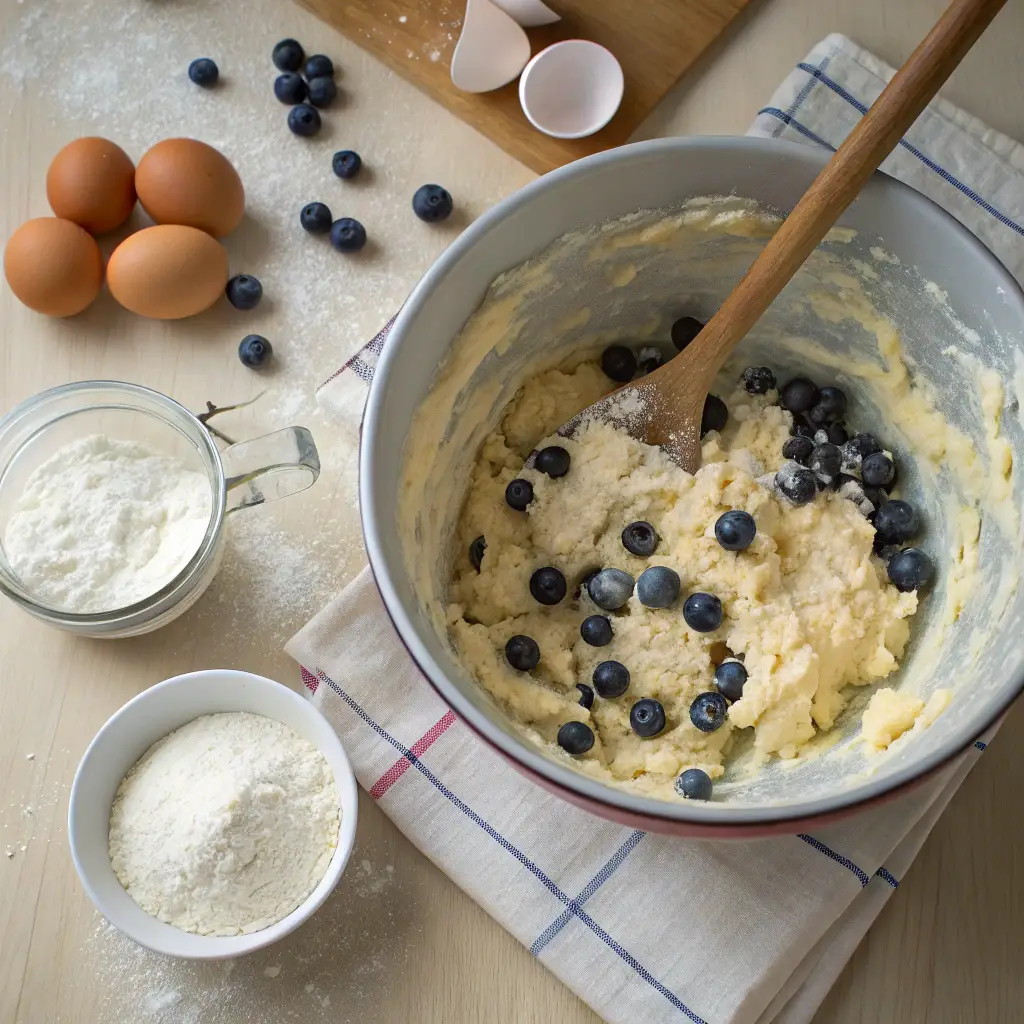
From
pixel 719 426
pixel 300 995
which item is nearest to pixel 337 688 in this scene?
pixel 300 995

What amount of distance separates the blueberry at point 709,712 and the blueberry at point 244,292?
2.91 ft

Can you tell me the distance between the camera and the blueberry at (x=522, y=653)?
1246 millimetres

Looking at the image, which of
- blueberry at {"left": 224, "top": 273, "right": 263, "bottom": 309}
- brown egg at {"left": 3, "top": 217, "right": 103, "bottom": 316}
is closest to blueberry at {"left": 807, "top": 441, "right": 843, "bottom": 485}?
blueberry at {"left": 224, "top": 273, "right": 263, "bottom": 309}

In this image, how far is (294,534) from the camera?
58.4 inches

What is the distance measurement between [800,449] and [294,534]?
0.72 m

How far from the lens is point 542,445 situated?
135 centimetres

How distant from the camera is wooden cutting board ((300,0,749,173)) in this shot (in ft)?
5.26

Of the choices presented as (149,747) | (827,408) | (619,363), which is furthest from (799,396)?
(149,747)

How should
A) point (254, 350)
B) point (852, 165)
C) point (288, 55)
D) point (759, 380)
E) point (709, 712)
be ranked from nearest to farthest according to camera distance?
1. point (852, 165)
2. point (709, 712)
3. point (759, 380)
4. point (254, 350)
5. point (288, 55)

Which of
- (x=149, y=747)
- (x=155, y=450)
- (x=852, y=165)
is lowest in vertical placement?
(x=149, y=747)

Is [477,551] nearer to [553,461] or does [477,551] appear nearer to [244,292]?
[553,461]

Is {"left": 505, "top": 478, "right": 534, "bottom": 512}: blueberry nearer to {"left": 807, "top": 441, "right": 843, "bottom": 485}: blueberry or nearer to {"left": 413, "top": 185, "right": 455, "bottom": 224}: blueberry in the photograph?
{"left": 807, "top": 441, "right": 843, "bottom": 485}: blueberry

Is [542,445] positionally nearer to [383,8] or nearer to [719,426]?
[719,426]

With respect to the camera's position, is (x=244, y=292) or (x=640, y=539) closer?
(x=640, y=539)
